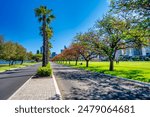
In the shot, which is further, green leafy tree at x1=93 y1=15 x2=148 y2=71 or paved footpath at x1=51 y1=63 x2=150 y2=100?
green leafy tree at x1=93 y1=15 x2=148 y2=71

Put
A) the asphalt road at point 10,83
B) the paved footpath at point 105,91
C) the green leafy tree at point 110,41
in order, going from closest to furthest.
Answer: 1. the paved footpath at point 105,91
2. the asphalt road at point 10,83
3. the green leafy tree at point 110,41

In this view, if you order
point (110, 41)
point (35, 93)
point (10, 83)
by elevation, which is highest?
point (110, 41)

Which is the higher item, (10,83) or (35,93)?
(35,93)

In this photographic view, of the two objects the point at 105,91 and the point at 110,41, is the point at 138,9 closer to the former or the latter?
the point at 105,91

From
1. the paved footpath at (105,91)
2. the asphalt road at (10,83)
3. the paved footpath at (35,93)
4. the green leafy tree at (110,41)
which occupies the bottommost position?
the asphalt road at (10,83)

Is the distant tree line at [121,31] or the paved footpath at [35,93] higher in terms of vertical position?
the distant tree line at [121,31]

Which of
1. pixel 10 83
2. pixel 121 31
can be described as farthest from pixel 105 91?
pixel 121 31

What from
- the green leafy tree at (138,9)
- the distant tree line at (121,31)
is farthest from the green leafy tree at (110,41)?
the green leafy tree at (138,9)

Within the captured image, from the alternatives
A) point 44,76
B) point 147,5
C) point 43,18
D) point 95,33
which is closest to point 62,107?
point 147,5

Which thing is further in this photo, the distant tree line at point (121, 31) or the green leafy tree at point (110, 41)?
the green leafy tree at point (110, 41)

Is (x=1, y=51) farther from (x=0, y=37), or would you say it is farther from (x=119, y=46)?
(x=119, y=46)

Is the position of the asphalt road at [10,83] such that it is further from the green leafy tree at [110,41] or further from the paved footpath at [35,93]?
the green leafy tree at [110,41]

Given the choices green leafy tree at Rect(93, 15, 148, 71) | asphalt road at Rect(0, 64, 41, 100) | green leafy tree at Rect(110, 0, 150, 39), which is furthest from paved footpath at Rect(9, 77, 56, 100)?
green leafy tree at Rect(93, 15, 148, 71)

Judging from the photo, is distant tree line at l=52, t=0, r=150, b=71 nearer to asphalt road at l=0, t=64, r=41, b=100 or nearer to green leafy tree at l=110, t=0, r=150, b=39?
green leafy tree at l=110, t=0, r=150, b=39
